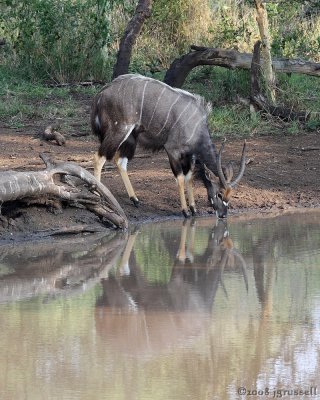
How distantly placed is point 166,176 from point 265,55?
10.2 feet

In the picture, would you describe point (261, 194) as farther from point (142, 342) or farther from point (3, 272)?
point (142, 342)

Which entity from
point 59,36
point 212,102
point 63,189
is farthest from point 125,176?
point 59,36

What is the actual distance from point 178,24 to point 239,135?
3871mm

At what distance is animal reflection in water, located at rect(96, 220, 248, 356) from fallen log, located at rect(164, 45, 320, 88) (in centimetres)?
523

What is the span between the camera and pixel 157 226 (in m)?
8.87

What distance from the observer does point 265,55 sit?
494 inches

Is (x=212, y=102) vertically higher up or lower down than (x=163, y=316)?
lower down

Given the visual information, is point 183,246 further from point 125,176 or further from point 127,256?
point 125,176

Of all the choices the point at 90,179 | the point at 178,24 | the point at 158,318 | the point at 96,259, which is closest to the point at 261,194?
the point at 90,179

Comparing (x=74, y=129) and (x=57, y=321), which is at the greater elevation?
(x=57, y=321)

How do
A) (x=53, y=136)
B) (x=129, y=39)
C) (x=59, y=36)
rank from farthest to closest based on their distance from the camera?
1. (x=59, y=36)
2. (x=129, y=39)
3. (x=53, y=136)

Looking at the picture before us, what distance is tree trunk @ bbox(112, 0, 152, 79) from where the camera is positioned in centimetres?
1302

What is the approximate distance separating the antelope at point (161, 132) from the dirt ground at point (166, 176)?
312mm

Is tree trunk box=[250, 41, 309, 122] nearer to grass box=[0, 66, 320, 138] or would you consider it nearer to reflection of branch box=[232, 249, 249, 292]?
grass box=[0, 66, 320, 138]
